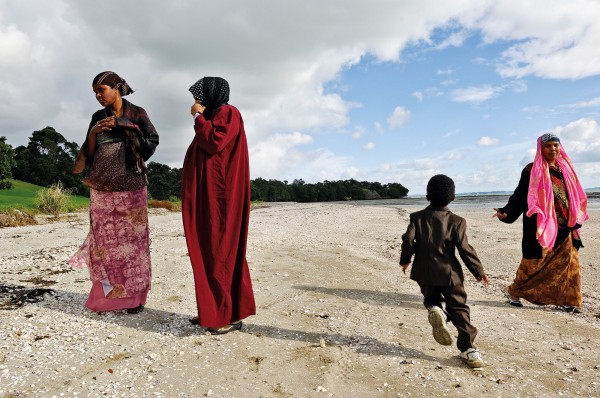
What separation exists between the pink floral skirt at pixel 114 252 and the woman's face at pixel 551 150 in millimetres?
4641

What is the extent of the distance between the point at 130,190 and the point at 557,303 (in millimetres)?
4822

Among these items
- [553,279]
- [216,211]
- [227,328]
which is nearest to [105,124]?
[216,211]

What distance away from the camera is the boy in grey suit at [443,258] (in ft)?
10.2

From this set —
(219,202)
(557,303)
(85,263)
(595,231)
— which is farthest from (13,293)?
(595,231)

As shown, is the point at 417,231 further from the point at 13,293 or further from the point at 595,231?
the point at 595,231

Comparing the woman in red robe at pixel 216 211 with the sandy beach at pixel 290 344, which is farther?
the woman in red robe at pixel 216 211

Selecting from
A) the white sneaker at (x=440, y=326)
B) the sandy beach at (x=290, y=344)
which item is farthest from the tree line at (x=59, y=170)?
the white sneaker at (x=440, y=326)

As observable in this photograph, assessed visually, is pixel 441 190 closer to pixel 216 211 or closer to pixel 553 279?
pixel 216 211

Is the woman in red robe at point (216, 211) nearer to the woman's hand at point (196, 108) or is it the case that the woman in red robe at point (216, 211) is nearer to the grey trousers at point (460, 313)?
the woman's hand at point (196, 108)

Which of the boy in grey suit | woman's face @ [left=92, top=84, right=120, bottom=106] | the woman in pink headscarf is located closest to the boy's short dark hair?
the boy in grey suit

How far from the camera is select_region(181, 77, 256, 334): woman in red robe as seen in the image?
358 cm

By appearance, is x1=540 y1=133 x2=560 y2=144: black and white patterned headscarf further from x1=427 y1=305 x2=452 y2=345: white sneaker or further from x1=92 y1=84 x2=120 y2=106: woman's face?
x1=92 y1=84 x2=120 y2=106: woman's face

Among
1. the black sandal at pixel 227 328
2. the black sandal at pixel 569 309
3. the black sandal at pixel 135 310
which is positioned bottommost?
the black sandal at pixel 569 309

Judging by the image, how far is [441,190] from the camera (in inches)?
126
